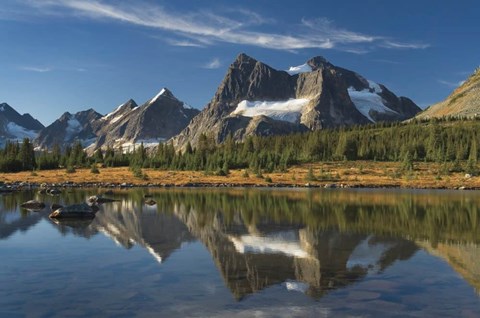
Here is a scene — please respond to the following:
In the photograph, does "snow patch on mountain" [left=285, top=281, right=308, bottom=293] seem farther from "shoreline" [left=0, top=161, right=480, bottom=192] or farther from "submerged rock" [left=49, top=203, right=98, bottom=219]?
→ "shoreline" [left=0, top=161, right=480, bottom=192]

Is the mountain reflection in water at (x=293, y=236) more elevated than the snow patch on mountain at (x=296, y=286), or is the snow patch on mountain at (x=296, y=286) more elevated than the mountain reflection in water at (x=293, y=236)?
the snow patch on mountain at (x=296, y=286)

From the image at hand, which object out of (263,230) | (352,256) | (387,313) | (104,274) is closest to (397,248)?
(352,256)

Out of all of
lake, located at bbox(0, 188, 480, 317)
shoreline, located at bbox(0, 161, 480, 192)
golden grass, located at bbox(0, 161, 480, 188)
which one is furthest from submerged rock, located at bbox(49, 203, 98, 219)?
golden grass, located at bbox(0, 161, 480, 188)

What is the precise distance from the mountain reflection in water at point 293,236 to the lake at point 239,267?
93mm

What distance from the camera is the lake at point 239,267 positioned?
1792 cm

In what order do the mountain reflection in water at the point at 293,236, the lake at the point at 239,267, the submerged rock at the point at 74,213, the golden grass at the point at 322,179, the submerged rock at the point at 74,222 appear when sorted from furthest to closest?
the golden grass at the point at 322,179 < the submerged rock at the point at 74,213 < the submerged rock at the point at 74,222 < the mountain reflection in water at the point at 293,236 < the lake at the point at 239,267

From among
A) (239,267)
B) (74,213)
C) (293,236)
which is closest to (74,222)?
(74,213)

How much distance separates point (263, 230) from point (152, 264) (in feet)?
47.9

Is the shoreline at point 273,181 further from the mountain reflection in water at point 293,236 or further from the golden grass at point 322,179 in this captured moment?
the mountain reflection in water at point 293,236

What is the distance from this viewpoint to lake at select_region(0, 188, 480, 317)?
58.8 feet

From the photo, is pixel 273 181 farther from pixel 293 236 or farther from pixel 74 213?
pixel 293 236

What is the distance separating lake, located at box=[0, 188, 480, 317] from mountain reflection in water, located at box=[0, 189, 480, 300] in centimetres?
9

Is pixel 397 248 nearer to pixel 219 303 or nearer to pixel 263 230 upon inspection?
pixel 263 230

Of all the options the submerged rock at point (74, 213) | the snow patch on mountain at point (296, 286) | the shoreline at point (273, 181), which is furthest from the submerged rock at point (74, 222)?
the shoreline at point (273, 181)
